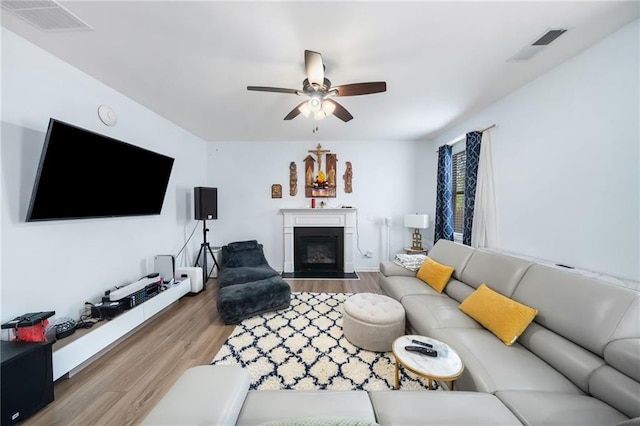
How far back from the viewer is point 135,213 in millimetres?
2635

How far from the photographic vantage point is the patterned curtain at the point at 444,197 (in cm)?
383

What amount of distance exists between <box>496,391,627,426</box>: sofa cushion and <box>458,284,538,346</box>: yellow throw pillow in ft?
1.45

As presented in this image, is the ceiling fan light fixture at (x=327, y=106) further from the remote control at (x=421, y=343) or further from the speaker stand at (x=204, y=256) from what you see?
the speaker stand at (x=204, y=256)

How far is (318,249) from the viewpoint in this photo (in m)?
4.67

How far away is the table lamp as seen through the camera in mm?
4078

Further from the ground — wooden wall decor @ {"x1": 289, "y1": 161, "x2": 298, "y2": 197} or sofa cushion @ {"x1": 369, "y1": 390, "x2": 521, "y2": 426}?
wooden wall decor @ {"x1": 289, "y1": 161, "x2": 298, "y2": 197}

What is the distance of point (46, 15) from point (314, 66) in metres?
1.81

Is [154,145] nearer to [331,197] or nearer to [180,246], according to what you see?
[180,246]

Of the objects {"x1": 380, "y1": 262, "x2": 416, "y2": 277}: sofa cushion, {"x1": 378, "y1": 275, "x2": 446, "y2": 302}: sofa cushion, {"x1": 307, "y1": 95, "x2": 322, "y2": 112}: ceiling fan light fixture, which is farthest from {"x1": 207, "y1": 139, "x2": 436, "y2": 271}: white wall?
{"x1": 307, "y1": 95, "x2": 322, "y2": 112}: ceiling fan light fixture

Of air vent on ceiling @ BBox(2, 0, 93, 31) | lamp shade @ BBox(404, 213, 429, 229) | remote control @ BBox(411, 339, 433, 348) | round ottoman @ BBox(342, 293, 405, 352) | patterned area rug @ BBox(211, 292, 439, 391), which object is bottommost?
patterned area rug @ BBox(211, 292, 439, 391)

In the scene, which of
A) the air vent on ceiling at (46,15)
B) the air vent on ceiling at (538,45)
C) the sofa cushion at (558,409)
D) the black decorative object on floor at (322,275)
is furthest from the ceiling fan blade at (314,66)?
the black decorative object on floor at (322,275)

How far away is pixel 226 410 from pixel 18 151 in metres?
2.41

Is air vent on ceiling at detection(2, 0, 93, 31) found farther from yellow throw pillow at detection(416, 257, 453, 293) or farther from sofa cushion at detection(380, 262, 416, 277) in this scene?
yellow throw pillow at detection(416, 257, 453, 293)

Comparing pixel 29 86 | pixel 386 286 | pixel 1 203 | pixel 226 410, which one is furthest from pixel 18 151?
pixel 386 286
